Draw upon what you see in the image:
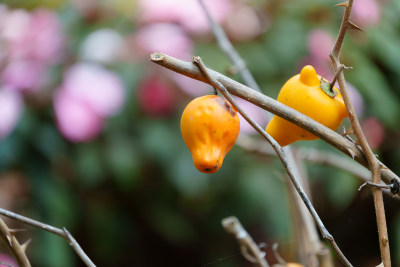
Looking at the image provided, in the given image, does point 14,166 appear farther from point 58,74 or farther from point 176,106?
point 176,106

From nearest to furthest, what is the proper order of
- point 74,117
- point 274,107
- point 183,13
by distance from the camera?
1. point 274,107
2. point 74,117
3. point 183,13

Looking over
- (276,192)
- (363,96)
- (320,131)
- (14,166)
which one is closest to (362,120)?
(363,96)

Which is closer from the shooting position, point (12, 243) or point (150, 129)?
point (12, 243)

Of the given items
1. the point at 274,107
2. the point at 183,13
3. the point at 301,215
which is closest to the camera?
the point at 274,107

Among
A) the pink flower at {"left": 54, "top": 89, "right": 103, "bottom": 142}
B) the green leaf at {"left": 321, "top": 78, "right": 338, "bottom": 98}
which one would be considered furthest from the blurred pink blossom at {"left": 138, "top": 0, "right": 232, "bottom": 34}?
the green leaf at {"left": 321, "top": 78, "right": 338, "bottom": 98}

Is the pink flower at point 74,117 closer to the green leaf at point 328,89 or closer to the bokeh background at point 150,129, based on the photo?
the bokeh background at point 150,129

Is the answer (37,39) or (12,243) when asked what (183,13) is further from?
(12,243)

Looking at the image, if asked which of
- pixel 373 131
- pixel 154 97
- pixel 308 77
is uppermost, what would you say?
pixel 308 77

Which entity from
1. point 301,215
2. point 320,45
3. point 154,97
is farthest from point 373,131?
point 301,215
